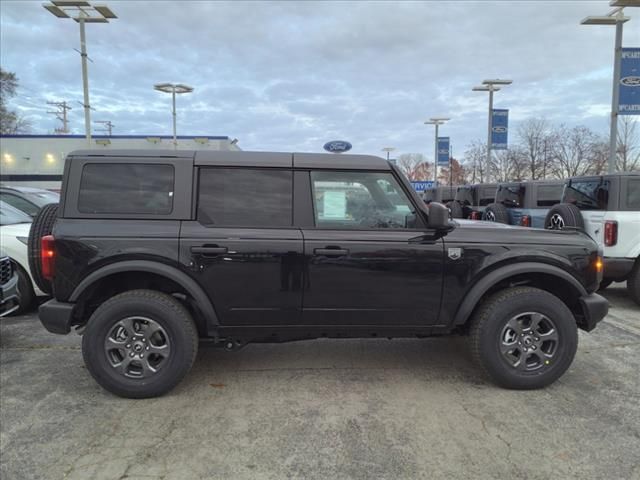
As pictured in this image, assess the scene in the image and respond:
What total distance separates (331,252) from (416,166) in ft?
175

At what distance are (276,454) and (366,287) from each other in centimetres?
135

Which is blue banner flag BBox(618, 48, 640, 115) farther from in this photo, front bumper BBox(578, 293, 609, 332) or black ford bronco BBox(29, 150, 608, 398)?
front bumper BBox(578, 293, 609, 332)

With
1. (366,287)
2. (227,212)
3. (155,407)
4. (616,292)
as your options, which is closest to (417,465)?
(366,287)

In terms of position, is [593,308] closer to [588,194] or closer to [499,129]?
[588,194]

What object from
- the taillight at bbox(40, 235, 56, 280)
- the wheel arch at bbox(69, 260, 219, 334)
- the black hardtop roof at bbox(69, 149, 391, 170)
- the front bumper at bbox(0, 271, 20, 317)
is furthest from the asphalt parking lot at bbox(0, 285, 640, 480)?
the black hardtop roof at bbox(69, 149, 391, 170)

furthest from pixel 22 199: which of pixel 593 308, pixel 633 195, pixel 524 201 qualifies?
pixel 524 201

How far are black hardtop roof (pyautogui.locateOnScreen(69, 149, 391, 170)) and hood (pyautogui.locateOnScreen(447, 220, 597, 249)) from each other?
80cm

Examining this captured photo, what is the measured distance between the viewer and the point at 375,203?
3.65m

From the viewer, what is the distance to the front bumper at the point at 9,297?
14.9ft

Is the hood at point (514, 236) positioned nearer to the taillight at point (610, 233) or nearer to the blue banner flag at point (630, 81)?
the taillight at point (610, 233)

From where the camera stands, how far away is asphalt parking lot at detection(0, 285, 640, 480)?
106 inches

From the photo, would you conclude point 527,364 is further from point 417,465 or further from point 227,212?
point 227,212

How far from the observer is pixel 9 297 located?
466cm

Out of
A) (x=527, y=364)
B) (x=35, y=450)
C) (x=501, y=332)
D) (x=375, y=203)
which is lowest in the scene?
(x=35, y=450)
